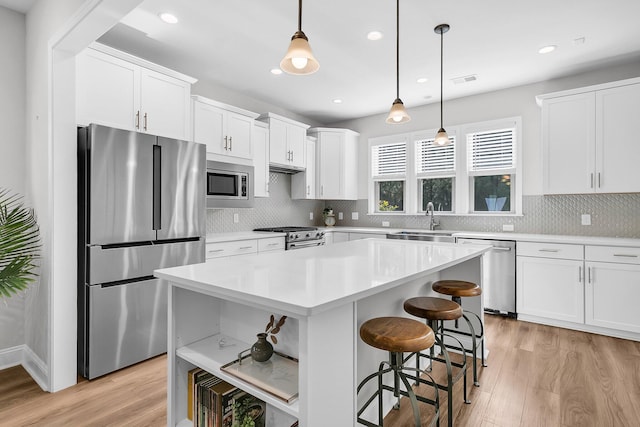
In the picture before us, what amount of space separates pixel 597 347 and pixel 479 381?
144cm

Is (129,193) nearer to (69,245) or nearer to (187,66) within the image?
(69,245)

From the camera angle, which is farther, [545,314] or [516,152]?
[516,152]

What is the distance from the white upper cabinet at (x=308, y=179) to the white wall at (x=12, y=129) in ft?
10.6

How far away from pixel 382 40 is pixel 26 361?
3.99 m

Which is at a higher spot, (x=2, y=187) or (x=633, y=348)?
(x=2, y=187)

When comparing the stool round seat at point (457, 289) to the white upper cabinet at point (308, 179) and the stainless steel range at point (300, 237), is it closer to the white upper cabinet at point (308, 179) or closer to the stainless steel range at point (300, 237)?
the stainless steel range at point (300, 237)

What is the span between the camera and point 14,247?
2.14m

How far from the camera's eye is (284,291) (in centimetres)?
122

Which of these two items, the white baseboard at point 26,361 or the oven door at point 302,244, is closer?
the white baseboard at point 26,361

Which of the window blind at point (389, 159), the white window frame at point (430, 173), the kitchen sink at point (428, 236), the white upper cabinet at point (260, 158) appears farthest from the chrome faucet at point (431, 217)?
the white upper cabinet at point (260, 158)

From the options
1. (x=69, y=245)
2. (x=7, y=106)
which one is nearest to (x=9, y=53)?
(x=7, y=106)

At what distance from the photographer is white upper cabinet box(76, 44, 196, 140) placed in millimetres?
2518

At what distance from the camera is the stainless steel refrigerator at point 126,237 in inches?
93.2

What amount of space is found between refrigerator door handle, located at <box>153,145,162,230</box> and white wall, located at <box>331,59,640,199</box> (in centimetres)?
358
